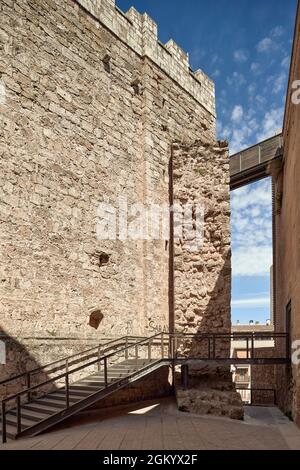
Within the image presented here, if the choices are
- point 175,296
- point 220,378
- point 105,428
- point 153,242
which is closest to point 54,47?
point 153,242

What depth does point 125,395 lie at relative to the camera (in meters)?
9.88

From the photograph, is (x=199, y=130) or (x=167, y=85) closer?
(x=167, y=85)

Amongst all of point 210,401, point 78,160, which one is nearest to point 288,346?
point 210,401

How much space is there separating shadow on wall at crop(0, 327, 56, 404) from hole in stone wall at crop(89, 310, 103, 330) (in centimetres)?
184

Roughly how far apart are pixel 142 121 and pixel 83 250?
4668mm

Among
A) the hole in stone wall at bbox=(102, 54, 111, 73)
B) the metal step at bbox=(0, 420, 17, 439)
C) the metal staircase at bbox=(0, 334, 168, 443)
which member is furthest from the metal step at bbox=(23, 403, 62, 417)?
the hole in stone wall at bbox=(102, 54, 111, 73)

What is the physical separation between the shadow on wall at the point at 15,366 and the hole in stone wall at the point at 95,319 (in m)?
1.84

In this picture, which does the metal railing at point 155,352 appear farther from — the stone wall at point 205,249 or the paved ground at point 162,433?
the paved ground at point 162,433

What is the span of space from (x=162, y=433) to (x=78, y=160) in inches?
258

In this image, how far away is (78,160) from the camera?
9.98 m

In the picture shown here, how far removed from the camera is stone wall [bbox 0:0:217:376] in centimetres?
855

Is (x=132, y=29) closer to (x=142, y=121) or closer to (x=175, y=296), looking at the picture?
(x=142, y=121)

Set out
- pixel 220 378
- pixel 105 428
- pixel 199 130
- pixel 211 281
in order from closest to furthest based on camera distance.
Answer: pixel 105 428
pixel 220 378
pixel 211 281
pixel 199 130

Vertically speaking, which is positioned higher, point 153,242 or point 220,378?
point 153,242
